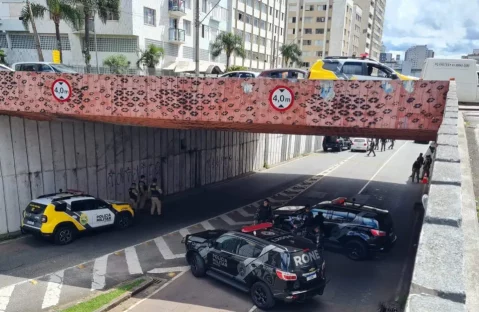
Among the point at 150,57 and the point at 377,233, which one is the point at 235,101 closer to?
the point at 377,233

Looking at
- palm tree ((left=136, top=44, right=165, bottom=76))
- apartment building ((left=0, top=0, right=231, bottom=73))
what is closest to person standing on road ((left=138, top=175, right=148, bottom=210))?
palm tree ((left=136, top=44, right=165, bottom=76))

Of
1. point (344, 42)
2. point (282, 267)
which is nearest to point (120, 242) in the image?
point (282, 267)

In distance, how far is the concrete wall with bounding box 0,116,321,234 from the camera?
1522 cm

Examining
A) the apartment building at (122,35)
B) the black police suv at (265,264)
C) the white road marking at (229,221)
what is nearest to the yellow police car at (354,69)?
the black police suv at (265,264)

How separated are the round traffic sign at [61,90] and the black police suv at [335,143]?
1284 inches

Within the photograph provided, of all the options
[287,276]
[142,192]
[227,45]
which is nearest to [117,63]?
[227,45]

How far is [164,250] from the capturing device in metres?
14.2

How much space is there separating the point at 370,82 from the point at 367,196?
1290cm

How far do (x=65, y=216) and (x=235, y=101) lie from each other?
7.66 meters

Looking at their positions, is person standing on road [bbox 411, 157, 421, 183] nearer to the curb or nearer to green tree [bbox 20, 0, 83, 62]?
the curb

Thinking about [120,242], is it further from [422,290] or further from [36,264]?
[422,290]

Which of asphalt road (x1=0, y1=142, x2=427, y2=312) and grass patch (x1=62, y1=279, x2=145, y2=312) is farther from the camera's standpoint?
asphalt road (x1=0, y1=142, x2=427, y2=312)

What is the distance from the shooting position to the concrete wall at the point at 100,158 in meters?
15.2

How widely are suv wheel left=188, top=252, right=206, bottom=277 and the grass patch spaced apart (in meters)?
1.78
